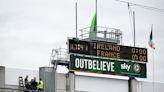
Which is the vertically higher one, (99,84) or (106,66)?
(106,66)

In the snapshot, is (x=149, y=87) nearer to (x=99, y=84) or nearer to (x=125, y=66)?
(x=125, y=66)

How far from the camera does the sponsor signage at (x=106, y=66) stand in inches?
2138

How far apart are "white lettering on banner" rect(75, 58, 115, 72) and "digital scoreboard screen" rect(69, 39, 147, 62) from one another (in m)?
0.54

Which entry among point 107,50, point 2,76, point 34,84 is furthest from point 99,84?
point 2,76

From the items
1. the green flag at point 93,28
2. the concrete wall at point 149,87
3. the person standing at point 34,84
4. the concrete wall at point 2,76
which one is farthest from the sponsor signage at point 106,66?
the concrete wall at point 2,76

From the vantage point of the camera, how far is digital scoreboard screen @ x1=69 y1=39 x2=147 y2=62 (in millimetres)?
54219

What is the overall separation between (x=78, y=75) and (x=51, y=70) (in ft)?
7.42

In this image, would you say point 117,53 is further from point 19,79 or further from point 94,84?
point 19,79

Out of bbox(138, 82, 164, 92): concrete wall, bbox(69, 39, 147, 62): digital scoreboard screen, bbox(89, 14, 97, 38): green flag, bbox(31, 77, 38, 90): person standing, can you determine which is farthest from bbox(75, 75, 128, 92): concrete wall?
bbox(31, 77, 38, 90): person standing

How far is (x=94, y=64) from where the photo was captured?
181 ft

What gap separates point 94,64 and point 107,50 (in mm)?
1485

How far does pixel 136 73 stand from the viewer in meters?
A: 57.4

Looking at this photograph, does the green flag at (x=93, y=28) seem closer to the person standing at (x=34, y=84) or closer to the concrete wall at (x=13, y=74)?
the concrete wall at (x=13, y=74)

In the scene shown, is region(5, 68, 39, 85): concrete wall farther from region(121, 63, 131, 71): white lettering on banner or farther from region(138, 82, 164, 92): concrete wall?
region(138, 82, 164, 92): concrete wall
